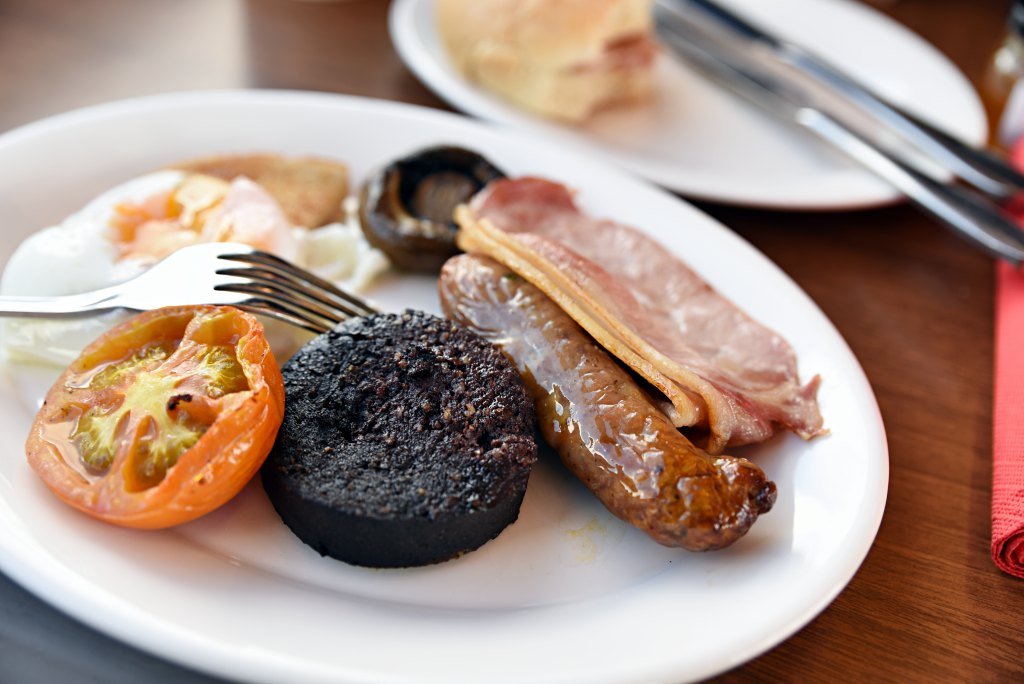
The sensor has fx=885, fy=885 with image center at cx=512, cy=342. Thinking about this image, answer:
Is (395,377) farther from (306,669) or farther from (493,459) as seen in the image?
(306,669)

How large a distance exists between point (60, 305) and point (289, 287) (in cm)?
47

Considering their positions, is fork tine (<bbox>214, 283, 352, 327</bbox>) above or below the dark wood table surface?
above

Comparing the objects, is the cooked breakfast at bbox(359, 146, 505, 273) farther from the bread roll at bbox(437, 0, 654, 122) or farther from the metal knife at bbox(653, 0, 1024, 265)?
the metal knife at bbox(653, 0, 1024, 265)

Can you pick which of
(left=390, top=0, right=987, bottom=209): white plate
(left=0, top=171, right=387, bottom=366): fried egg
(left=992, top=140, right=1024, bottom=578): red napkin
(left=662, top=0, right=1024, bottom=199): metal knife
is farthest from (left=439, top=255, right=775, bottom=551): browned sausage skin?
(left=662, top=0, right=1024, bottom=199): metal knife

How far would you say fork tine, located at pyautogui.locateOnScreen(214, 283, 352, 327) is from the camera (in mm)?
1938

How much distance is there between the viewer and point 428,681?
4.56 ft

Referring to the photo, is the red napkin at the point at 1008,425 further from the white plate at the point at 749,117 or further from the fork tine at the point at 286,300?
the fork tine at the point at 286,300

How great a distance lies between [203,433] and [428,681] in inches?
23.6

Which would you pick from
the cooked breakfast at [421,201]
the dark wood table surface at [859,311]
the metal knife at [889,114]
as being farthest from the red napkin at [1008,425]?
the cooked breakfast at [421,201]

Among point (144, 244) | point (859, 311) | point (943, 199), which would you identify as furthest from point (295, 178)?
point (943, 199)

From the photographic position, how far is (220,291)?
191 centimetres

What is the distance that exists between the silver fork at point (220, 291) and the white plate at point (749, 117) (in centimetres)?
120

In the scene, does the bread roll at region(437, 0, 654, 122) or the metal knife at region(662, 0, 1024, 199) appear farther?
the bread roll at region(437, 0, 654, 122)

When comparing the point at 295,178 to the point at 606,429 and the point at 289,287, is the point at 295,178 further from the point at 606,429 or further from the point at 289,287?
the point at 606,429
